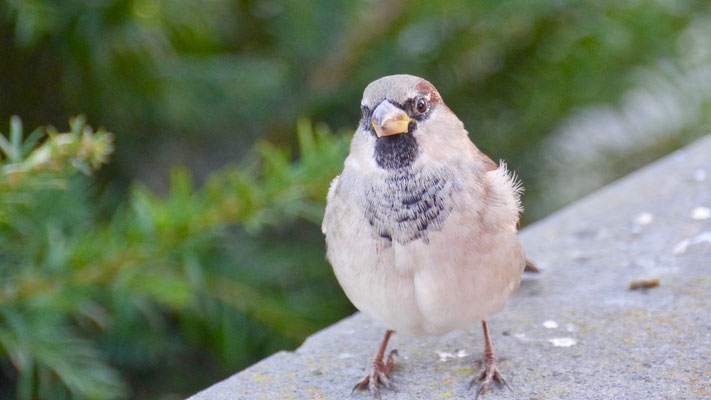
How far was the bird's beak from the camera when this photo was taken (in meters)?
1.56

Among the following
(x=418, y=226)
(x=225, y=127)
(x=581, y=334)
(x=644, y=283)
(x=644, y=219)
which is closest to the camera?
(x=418, y=226)

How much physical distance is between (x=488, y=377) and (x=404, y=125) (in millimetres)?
475

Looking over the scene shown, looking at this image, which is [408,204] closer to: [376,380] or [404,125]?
[404,125]

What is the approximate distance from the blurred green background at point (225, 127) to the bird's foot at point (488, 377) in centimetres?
47

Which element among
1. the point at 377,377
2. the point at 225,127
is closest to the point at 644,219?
the point at 377,377

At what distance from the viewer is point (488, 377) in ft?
5.09

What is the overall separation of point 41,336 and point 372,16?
1.13m

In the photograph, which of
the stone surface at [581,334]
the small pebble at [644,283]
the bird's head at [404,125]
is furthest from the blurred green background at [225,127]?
the small pebble at [644,283]

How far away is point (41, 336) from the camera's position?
1.66 metres

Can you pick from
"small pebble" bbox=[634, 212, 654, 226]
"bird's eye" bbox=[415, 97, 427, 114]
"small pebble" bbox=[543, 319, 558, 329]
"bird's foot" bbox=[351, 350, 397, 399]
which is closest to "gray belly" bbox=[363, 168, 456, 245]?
"bird's eye" bbox=[415, 97, 427, 114]

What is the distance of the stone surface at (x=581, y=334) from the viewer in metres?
1.54

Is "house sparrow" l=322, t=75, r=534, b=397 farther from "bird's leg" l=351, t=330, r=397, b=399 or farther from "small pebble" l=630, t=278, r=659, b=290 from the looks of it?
"small pebble" l=630, t=278, r=659, b=290

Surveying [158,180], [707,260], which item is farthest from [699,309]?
[158,180]

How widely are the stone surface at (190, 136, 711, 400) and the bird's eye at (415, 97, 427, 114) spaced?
0.49m
